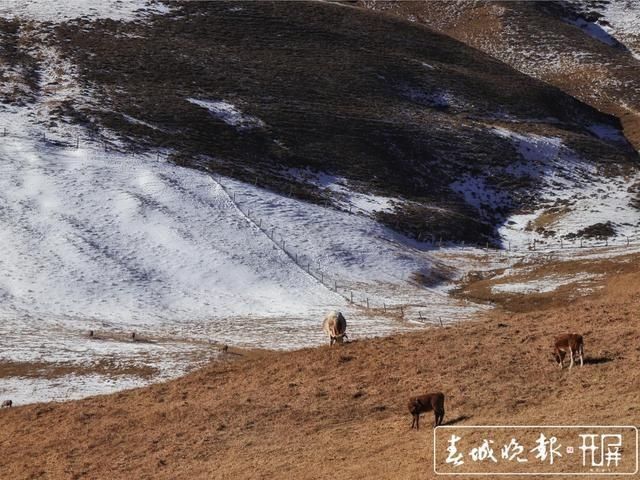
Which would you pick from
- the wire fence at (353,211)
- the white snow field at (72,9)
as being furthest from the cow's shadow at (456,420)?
the white snow field at (72,9)

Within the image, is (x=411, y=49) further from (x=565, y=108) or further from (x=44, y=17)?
(x=44, y=17)

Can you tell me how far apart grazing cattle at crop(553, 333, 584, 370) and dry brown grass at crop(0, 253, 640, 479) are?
0.27 metres

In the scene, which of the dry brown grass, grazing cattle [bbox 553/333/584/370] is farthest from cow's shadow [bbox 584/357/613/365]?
grazing cattle [bbox 553/333/584/370]

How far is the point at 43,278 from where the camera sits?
48.8 meters

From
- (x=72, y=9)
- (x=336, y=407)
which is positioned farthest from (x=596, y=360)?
(x=72, y=9)

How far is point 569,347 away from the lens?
21047 millimetres

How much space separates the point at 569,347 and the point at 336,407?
5.69 m

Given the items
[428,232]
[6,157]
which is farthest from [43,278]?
[428,232]

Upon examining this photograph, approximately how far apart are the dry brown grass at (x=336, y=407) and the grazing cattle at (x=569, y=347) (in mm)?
270

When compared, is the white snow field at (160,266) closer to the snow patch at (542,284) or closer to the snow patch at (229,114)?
the snow patch at (542,284)

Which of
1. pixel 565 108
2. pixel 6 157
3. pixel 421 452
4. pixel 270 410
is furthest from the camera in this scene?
pixel 565 108

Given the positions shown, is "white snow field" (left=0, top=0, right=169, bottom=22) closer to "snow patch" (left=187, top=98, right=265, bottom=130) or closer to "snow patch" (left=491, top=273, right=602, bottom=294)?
"snow patch" (left=187, top=98, right=265, bottom=130)

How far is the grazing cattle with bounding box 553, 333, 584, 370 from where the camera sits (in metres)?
21.0

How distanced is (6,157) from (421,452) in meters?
53.2
